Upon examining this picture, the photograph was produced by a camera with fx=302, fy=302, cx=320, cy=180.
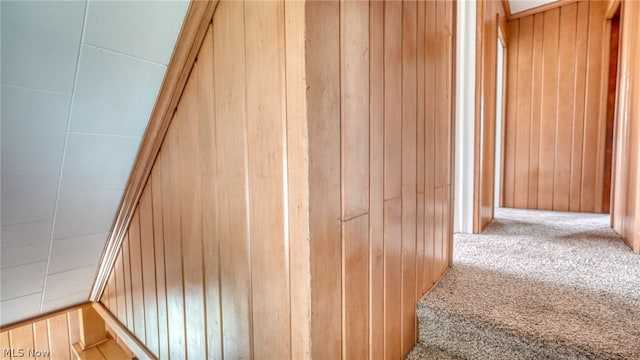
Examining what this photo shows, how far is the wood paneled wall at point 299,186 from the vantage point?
0.70 meters

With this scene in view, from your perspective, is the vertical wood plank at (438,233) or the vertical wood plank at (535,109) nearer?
the vertical wood plank at (438,233)

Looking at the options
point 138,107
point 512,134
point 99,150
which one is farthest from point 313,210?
point 512,134

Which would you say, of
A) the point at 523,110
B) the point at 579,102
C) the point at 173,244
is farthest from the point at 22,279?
the point at 579,102

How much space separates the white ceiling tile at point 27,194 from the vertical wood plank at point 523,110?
3803mm

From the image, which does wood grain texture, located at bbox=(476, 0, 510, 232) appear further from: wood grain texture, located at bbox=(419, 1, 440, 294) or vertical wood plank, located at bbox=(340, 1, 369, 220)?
vertical wood plank, located at bbox=(340, 1, 369, 220)

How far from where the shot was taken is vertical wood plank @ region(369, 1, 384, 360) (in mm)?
882

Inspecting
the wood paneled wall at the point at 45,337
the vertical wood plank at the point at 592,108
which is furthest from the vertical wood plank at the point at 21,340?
the vertical wood plank at the point at 592,108

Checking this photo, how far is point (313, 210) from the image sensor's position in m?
0.69

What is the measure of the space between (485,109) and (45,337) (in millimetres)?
3448

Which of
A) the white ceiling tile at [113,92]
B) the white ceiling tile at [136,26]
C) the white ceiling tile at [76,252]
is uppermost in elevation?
the white ceiling tile at [136,26]

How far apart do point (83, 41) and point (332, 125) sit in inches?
30.0

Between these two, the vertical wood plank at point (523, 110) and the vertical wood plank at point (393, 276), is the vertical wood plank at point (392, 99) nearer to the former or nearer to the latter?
the vertical wood plank at point (393, 276)

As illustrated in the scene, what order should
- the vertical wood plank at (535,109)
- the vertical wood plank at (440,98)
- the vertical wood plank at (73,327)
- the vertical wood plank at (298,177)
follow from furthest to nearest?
the vertical wood plank at (535,109)
the vertical wood plank at (73,327)
the vertical wood plank at (440,98)
the vertical wood plank at (298,177)

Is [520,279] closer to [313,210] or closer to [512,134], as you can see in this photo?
[313,210]
